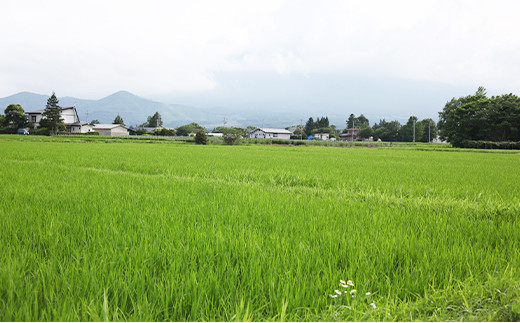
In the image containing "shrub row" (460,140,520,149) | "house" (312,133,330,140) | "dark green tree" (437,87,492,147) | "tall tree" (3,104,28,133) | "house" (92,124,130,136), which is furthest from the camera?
"house" (312,133,330,140)

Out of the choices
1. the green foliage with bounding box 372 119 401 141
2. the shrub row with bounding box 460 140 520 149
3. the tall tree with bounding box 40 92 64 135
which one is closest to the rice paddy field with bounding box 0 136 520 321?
the shrub row with bounding box 460 140 520 149

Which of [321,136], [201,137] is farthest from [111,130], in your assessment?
[321,136]

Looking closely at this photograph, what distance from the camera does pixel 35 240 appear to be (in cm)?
214

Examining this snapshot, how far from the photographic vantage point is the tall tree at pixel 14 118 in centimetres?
5141

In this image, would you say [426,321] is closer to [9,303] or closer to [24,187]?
[9,303]

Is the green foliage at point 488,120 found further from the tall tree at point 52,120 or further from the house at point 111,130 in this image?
the house at point 111,130

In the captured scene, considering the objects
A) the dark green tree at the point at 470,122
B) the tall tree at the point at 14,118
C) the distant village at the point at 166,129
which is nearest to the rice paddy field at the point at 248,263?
the distant village at the point at 166,129

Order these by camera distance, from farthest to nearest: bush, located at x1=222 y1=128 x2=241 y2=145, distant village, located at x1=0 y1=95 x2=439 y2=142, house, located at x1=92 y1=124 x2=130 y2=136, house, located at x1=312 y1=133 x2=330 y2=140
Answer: house, located at x1=312 y1=133 x2=330 y2=140
house, located at x1=92 y1=124 x2=130 y2=136
distant village, located at x1=0 y1=95 x2=439 y2=142
bush, located at x1=222 y1=128 x2=241 y2=145

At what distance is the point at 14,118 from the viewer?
51.7 metres

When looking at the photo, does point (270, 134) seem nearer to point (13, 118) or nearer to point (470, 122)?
point (470, 122)

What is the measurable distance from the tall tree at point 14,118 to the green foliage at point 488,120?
247 feet

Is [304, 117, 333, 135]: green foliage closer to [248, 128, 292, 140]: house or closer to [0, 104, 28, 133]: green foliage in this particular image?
[248, 128, 292, 140]: house

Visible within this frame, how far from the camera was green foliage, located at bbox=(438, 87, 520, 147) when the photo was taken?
4019 cm

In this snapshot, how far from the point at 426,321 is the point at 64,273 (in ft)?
6.52
